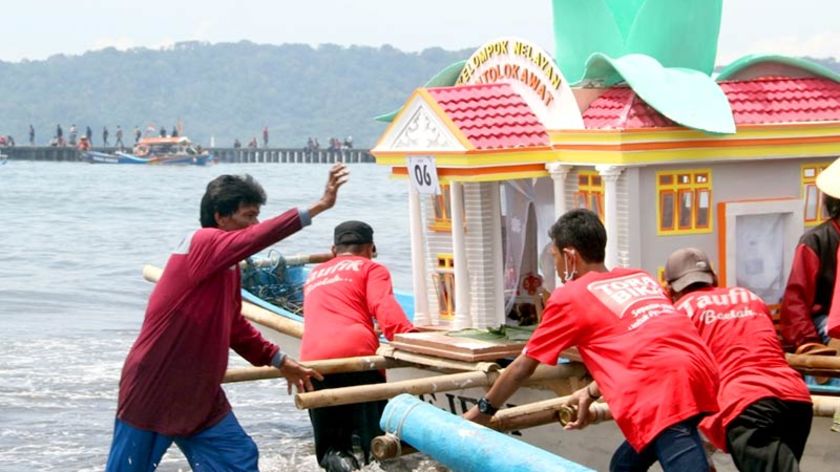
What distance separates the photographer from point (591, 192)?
1082cm

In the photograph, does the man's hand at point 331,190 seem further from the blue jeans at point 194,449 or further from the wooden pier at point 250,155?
the wooden pier at point 250,155

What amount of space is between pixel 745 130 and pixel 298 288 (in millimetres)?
6637

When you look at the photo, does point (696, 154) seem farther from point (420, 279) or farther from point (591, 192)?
point (420, 279)

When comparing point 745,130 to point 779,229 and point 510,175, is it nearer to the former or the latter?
point 779,229

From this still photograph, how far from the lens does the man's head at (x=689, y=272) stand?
779 centimetres

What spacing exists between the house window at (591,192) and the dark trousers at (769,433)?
342 cm

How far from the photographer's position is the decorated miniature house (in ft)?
34.2

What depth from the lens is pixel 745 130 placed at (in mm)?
10594

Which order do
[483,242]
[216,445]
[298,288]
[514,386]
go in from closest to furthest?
[514,386] → [216,445] → [483,242] → [298,288]

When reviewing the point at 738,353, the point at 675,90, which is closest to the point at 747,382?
the point at 738,353

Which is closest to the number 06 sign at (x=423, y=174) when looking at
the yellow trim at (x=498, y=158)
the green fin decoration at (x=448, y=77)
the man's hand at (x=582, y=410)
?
the yellow trim at (x=498, y=158)

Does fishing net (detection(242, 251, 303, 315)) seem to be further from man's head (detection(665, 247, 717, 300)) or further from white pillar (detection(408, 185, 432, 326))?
man's head (detection(665, 247, 717, 300))

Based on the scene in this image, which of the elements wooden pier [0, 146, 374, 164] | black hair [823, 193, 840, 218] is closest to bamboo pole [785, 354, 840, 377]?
black hair [823, 193, 840, 218]

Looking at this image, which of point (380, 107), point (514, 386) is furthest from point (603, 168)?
point (380, 107)
